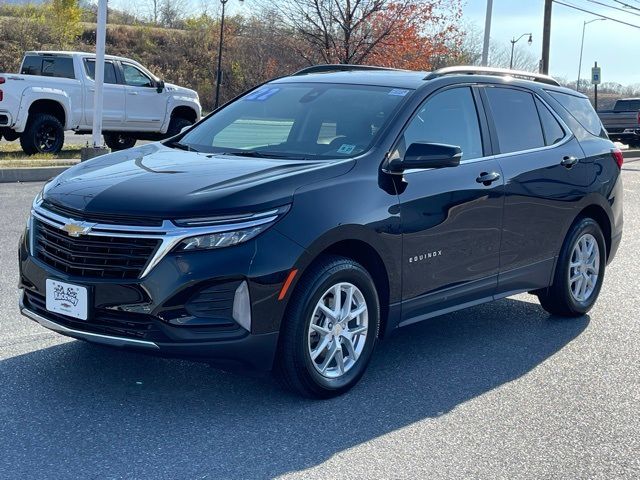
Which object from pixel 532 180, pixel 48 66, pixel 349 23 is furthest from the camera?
pixel 349 23

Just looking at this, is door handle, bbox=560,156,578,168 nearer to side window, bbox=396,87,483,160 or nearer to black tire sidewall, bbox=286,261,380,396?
side window, bbox=396,87,483,160

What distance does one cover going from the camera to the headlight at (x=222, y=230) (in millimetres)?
4266

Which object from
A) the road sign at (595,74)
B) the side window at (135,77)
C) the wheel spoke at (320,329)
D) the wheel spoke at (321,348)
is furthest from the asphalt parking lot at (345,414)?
the road sign at (595,74)

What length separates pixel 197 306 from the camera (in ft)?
14.1

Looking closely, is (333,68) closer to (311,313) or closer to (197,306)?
(311,313)

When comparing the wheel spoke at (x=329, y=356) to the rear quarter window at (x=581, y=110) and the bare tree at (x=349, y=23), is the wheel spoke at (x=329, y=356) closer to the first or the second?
the rear quarter window at (x=581, y=110)

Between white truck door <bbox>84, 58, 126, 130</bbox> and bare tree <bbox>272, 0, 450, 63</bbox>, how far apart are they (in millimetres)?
11554

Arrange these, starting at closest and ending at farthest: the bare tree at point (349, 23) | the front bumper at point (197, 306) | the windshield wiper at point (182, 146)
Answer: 1. the front bumper at point (197, 306)
2. the windshield wiper at point (182, 146)
3. the bare tree at point (349, 23)

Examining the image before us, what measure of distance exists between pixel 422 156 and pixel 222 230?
1.34 meters

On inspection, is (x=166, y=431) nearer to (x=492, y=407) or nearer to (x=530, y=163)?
(x=492, y=407)

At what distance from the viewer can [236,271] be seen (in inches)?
168

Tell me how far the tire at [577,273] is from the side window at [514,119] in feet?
2.57

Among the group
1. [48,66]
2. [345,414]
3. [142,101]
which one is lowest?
[345,414]

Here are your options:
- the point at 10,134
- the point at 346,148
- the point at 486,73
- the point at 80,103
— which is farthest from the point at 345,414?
the point at 80,103
